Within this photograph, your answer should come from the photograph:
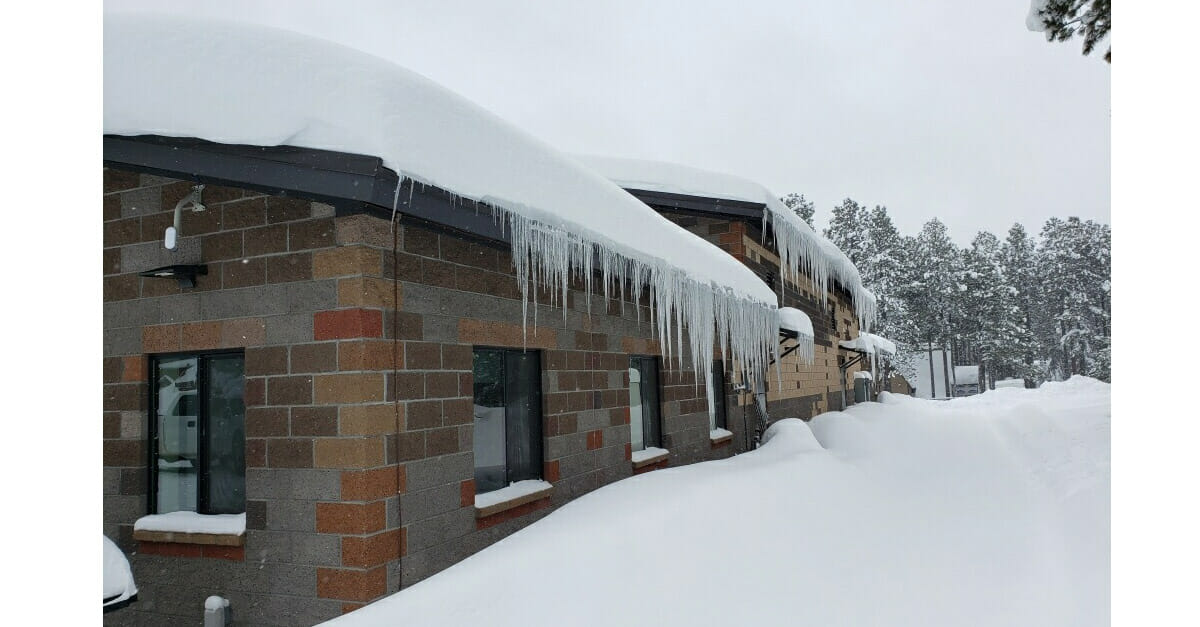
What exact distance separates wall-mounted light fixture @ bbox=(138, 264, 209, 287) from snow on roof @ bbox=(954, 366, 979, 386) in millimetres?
44725

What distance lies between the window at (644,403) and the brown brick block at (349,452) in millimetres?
4409

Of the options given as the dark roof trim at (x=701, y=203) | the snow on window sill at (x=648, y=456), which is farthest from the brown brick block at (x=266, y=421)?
the dark roof trim at (x=701, y=203)


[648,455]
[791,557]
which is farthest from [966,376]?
[791,557]

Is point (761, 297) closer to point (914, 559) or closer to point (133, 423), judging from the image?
point (914, 559)

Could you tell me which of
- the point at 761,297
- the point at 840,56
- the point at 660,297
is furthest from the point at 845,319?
the point at 660,297

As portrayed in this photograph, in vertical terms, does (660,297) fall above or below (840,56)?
below

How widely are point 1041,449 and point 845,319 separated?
1358 centimetres

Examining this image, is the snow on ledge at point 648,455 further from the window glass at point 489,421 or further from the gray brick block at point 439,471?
the gray brick block at point 439,471

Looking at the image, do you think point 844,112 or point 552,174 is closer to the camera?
point 552,174

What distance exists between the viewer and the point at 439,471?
15.4 feet

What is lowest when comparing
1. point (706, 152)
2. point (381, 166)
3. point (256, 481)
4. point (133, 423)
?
point (256, 481)

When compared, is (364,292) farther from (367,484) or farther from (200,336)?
(200,336)

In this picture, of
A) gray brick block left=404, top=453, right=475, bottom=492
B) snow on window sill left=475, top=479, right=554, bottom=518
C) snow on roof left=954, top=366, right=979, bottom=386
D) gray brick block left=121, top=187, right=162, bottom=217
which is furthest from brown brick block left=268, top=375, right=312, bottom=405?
snow on roof left=954, top=366, right=979, bottom=386

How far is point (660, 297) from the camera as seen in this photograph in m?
7.05
